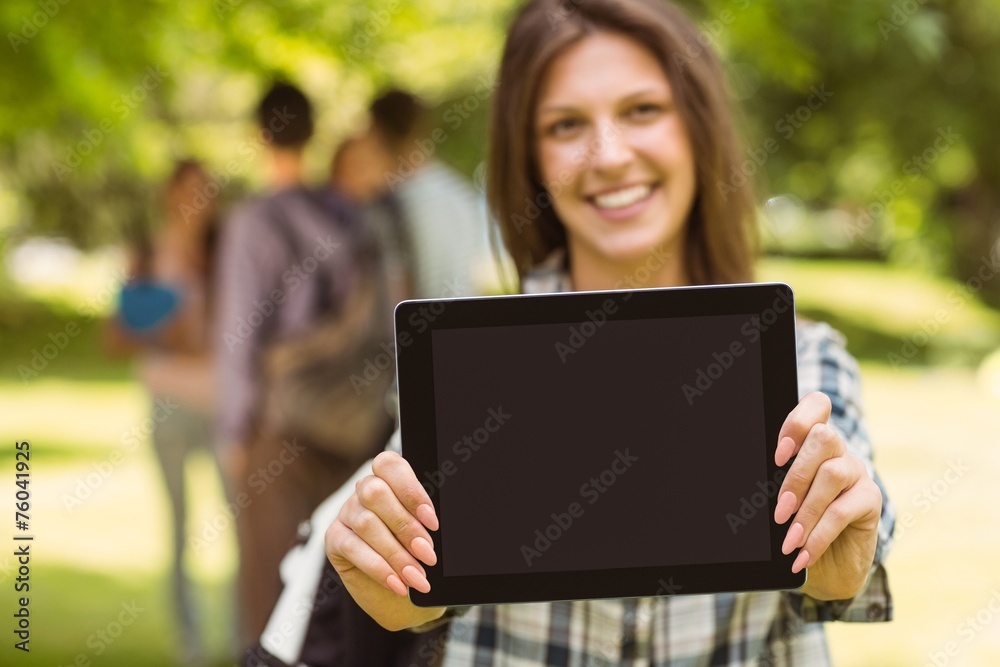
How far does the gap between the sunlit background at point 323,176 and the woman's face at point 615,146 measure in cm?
27

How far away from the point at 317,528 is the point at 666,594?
0.65m

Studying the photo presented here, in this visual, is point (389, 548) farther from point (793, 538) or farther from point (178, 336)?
point (178, 336)

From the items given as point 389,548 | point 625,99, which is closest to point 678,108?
point 625,99

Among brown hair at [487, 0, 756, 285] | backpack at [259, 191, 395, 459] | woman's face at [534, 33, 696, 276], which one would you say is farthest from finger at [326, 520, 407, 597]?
backpack at [259, 191, 395, 459]

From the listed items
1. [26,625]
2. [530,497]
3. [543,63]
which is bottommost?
→ [26,625]

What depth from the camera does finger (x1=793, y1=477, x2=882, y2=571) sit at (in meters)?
1.36

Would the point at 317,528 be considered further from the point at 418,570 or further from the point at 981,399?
the point at 981,399

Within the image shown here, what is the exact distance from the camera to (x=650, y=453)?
55.3 inches

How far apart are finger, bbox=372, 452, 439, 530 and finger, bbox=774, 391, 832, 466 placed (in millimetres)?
442

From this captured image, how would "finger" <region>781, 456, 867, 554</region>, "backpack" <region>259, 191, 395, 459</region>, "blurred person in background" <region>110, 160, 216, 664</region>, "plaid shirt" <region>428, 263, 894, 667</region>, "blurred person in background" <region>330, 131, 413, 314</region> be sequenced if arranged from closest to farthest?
"finger" <region>781, 456, 867, 554</region>
"plaid shirt" <region>428, 263, 894, 667</region>
"backpack" <region>259, 191, 395, 459</region>
"blurred person in background" <region>330, 131, 413, 314</region>
"blurred person in background" <region>110, 160, 216, 664</region>

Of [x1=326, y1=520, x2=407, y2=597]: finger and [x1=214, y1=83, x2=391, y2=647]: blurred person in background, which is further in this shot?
[x1=214, y1=83, x2=391, y2=647]: blurred person in background

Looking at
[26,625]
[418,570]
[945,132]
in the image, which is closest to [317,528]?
[418,570]

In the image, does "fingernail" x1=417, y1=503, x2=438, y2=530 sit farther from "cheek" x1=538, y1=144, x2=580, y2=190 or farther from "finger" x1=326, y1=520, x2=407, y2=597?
"cheek" x1=538, y1=144, x2=580, y2=190

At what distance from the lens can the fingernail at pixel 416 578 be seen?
4.54 ft
